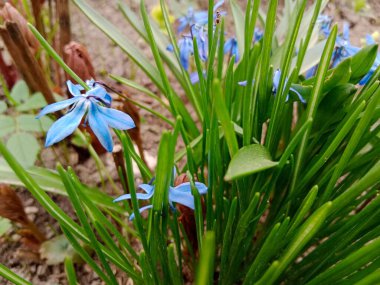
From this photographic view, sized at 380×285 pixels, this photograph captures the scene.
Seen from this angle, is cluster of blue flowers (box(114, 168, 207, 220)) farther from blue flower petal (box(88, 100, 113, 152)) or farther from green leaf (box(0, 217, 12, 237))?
green leaf (box(0, 217, 12, 237))

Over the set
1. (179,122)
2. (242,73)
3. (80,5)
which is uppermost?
(80,5)

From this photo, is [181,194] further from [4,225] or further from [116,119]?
[4,225]

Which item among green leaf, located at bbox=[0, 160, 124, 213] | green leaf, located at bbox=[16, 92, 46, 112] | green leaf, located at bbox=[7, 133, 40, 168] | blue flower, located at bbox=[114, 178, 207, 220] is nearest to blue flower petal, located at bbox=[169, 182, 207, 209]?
blue flower, located at bbox=[114, 178, 207, 220]

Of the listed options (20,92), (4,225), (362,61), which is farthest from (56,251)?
(362,61)

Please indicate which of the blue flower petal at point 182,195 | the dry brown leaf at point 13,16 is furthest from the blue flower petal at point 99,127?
the dry brown leaf at point 13,16

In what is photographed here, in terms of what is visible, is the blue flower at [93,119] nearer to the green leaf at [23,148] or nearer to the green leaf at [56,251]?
the green leaf at [23,148]

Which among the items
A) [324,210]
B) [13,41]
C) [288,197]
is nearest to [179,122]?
[324,210]

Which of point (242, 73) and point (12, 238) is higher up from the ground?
point (242, 73)

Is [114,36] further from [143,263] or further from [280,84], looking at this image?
[143,263]
